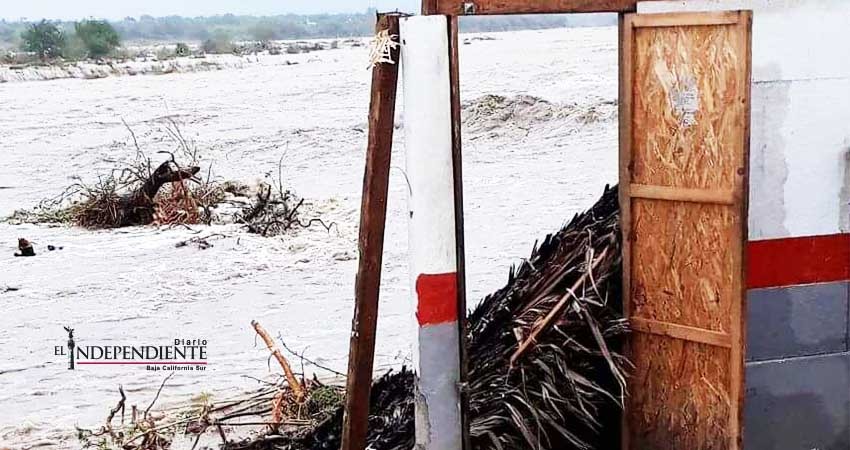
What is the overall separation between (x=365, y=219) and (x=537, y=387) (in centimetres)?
129

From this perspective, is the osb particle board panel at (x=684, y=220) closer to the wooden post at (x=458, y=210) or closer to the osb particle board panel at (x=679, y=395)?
the osb particle board panel at (x=679, y=395)

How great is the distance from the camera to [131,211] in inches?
584

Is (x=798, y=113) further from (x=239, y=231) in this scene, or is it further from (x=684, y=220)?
(x=239, y=231)

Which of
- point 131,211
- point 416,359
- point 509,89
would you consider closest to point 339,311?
point 131,211

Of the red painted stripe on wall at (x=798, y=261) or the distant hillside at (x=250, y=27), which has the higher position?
the distant hillside at (x=250, y=27)

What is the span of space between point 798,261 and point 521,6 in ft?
5.97

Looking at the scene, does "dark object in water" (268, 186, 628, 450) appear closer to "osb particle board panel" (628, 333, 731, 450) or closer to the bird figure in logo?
"osb particle board panel" (628, 333, 731, 450)

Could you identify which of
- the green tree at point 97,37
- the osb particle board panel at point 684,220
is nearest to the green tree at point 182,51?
the green tree at point 97,37

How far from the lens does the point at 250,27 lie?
59.4 m

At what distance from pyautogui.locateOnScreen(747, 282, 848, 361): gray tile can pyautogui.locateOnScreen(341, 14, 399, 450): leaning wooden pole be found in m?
1.80

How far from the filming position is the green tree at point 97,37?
1673 inches

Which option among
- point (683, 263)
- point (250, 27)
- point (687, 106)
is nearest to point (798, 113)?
point (687, 106)

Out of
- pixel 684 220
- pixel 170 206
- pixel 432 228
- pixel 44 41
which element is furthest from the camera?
pixel 44 41

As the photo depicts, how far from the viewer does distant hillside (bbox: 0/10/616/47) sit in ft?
166
